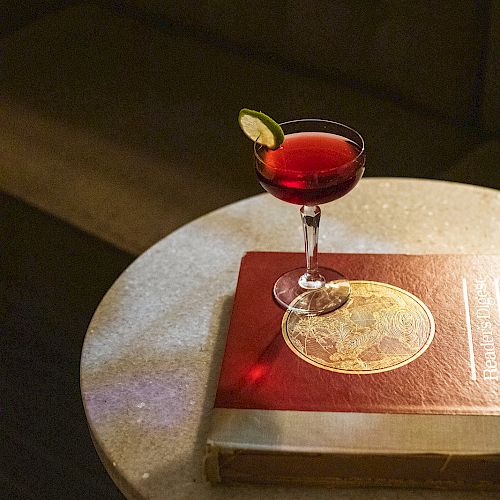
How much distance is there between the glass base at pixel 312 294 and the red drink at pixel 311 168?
0.36 ft

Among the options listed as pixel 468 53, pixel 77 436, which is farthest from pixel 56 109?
pixel 468 53

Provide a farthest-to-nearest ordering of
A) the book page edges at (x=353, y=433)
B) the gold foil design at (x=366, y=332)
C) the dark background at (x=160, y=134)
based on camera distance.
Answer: the dark background at (x=160, y=134)
the gold foil design at (x=366, y=332)
the book page edges at (x=353, y=433)

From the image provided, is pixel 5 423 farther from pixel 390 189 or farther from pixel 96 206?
pixel 390 189

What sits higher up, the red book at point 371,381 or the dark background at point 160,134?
the red book at point 371,381

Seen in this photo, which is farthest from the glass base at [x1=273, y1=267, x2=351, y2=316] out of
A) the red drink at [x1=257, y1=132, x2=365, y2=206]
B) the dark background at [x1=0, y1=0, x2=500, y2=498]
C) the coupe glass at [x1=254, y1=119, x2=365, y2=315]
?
the dark background at [x1=0, y1=0, x2=500, y2=498]

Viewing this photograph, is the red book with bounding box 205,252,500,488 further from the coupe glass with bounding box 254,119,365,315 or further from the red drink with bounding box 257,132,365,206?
the red drink with bounding box 257,132,365,206

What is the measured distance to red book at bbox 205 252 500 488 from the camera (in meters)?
0.75

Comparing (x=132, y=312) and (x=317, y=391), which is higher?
(x=317, y=391)

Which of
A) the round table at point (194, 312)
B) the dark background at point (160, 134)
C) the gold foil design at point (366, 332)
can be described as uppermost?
the gold foil design at point (366, 332)

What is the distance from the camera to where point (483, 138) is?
185 centimetres

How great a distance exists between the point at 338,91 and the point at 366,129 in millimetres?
168

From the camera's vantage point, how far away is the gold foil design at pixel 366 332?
0.86m

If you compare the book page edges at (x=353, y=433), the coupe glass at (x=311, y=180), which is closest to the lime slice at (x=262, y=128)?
A: the coupe glass at (x=311, y=180)

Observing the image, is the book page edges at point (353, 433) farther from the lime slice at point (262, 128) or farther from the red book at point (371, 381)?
the lime slice at point (262, 128)
